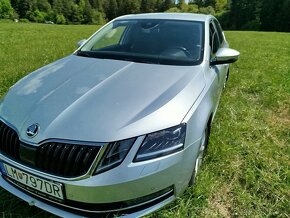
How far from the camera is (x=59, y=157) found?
1918 mm

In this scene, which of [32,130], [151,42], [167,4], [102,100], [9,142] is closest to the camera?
[32,130]

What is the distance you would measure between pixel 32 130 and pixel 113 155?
0.59 m

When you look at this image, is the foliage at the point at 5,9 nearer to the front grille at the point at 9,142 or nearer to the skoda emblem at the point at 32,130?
the front grille at the point at 9,142

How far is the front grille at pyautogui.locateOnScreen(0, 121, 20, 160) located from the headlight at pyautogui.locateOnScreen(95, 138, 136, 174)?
0.64 meters

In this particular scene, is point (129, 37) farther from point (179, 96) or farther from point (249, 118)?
point (249, 118)

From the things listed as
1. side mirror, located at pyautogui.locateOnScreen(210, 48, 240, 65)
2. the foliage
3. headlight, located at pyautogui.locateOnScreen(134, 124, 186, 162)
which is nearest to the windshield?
side mirror, located at pyautogui.locateOnScreen(210, 48, 240, 65)

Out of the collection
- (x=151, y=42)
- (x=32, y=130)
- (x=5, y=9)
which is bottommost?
(x=5, y=9)

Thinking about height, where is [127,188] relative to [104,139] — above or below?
below

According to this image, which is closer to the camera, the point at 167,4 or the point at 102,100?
the point at 102,100

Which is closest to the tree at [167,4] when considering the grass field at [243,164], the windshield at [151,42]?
the grass field at [243,164]

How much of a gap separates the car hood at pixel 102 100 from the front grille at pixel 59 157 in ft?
0.18

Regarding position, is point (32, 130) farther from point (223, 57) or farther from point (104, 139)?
point (223, 57)

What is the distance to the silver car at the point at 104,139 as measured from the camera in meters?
1.89

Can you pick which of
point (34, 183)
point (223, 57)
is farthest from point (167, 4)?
point (34, 183)
